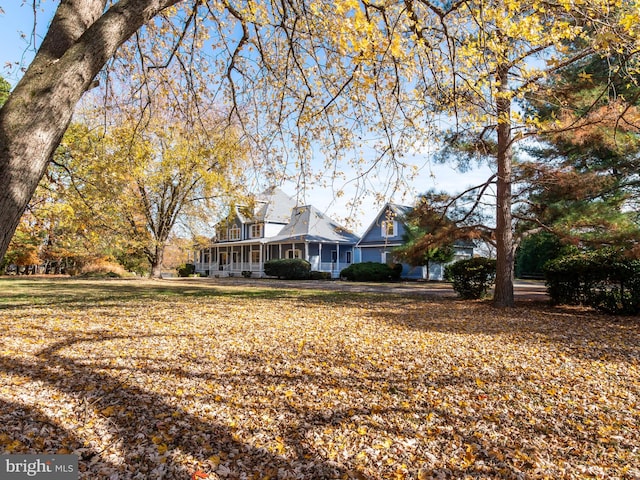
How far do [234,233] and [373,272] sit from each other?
54.0ft

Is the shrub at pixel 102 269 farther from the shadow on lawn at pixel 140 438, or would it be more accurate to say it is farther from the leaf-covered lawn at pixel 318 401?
the shadow on lawn at pixel 140 438

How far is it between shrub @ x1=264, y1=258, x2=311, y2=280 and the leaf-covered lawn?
20917mm

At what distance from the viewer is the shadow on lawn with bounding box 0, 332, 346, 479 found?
2701 millimetres

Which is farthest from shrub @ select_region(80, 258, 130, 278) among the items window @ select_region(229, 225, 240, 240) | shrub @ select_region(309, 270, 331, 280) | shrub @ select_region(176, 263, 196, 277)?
shrub @ select_region(309, 270, 331, 280)

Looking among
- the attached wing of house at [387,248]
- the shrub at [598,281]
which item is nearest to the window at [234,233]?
the attached wing of house at [387,248]

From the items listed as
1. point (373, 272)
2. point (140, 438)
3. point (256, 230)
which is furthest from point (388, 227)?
point (256, 230)

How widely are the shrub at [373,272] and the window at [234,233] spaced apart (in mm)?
14168

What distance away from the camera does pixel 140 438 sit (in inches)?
120

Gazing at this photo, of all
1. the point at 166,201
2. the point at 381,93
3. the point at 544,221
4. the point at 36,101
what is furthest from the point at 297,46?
the point at 166,201

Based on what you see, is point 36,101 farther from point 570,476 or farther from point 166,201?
point 166,201

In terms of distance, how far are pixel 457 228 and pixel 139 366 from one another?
9.11 metres

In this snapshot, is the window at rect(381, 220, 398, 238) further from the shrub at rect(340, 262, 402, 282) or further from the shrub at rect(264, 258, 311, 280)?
the shrub at rect(264, 258, 311, 280)

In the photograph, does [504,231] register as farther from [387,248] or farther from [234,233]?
[234,233]

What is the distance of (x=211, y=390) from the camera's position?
3.99 meters
